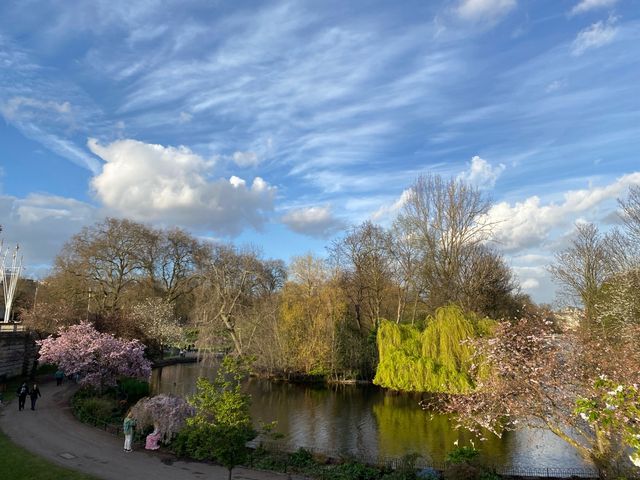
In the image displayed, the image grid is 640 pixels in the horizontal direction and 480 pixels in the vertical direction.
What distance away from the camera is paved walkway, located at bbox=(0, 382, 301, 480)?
53.9 ft

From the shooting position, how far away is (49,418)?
24.1 m

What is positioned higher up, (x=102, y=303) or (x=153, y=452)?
(x=102, y=303)

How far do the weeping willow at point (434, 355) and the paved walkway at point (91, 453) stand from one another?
21.9 metres

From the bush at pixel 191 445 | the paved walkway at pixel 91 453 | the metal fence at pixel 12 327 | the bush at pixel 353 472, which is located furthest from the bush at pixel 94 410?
→ the metal fence at pixel 12 327

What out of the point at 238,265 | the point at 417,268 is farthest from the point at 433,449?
the point at 238,265

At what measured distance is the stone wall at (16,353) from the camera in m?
36.4

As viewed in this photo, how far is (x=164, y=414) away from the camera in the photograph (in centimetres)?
1997

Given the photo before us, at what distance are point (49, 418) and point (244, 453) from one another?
592 inches

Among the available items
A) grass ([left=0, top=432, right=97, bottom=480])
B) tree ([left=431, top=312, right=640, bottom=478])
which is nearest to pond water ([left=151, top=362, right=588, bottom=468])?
tree ([left=431, top=312, right=640, bottom=478])

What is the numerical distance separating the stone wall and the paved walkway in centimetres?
1312

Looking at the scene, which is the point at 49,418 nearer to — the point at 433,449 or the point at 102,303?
the point at 433,449

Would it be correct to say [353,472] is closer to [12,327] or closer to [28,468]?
[28,468]

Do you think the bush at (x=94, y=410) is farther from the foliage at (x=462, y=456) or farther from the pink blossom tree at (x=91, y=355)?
the foliage at (x=462, y=456)

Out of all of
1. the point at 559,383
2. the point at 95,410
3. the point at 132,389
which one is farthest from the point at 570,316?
the point at 95,410
